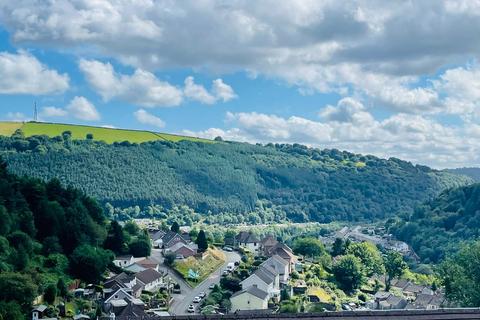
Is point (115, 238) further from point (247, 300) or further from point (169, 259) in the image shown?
point (247, 300)

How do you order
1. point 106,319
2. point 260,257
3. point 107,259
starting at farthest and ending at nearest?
point 260,257
point 107,259
point 106,319

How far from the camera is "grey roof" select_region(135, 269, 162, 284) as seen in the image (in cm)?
7156

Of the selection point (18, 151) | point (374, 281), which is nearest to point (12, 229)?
point (374, 281)

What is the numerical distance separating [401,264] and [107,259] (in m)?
46.0

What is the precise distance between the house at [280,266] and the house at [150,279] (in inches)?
599

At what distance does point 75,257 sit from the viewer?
64.6m

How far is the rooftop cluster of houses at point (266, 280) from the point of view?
6938 centimetres

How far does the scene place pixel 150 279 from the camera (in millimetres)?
72375

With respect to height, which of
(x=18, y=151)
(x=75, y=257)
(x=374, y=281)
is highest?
(x=18, y=151)

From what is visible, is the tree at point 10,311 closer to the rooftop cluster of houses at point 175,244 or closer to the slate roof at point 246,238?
the rooftop cluster of houses at point 175,244

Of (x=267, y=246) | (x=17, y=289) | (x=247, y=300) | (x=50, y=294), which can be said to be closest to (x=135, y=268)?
(x=247, y=300)

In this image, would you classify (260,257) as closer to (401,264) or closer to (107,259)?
(401,264)

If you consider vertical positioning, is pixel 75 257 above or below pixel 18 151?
below

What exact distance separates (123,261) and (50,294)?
2349 centimetres
